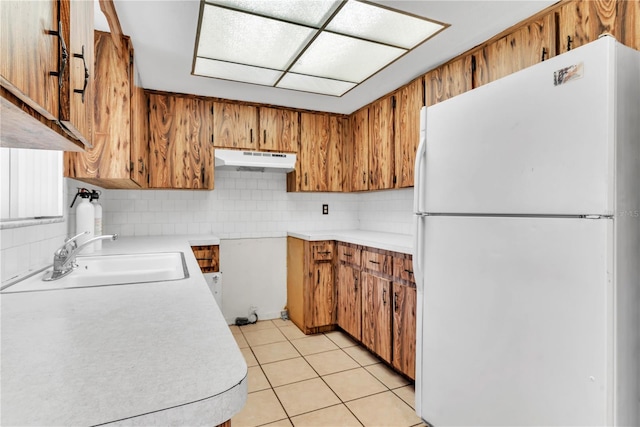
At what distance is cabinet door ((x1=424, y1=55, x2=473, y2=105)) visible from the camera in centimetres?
222

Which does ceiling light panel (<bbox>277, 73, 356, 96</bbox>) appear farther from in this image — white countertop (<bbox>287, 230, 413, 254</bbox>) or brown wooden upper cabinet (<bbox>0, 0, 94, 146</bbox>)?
brown wooden upper cabinet (<bbox>0, 0, 94, 146</bbox>)

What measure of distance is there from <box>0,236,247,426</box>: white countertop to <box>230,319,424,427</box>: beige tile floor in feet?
4.43

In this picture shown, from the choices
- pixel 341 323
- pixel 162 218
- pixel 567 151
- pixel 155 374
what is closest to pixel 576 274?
pixel 567 151

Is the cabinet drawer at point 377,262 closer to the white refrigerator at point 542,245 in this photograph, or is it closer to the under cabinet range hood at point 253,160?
the white refrigerator at point 542,245

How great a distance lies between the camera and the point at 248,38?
2.01m

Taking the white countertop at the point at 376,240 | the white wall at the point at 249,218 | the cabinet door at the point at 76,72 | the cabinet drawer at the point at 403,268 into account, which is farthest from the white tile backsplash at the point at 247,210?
the cabinet door at the point at 76,72

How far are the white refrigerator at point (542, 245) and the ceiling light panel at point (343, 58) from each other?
32.8 inches

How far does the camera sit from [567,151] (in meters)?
1.13

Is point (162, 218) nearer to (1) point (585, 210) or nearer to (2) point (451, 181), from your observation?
(2) point (451, 181)

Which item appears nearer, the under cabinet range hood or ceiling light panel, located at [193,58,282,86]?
ceiling light panel, located at [193,58,282,86]

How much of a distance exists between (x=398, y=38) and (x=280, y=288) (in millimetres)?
2693

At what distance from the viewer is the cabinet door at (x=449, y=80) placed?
2218 mm

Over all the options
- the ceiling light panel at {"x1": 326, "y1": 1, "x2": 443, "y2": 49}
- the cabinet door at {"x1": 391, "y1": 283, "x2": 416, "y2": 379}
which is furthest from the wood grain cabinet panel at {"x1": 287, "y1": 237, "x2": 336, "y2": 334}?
the ceiling light panel at {"x1": 326, "y1": 1, "x2": 443, "y2": 49}

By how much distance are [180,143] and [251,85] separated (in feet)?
2.83
